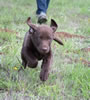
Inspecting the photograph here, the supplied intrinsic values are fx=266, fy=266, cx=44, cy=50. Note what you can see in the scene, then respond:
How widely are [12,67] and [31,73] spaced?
1.24ft

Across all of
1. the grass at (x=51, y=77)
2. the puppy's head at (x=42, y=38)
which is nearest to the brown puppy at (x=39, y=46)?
the puppy's head at (x=42, y=38)

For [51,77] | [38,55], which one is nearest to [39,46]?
[38,55]

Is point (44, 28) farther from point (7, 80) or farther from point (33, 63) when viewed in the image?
point (7, 80)

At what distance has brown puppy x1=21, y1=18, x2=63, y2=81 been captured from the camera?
350cm

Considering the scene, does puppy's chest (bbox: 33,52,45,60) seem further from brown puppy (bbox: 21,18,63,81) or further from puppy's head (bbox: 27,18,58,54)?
puppy's head (bbox: 27,18,58,54)

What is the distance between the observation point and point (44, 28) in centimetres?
358

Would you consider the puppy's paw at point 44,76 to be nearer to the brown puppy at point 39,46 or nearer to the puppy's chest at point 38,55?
the brown puppy at point 39,46

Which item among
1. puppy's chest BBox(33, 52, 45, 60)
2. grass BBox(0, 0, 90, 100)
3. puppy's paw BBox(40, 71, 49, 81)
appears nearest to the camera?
grass BBox(0, 0, 90, 100)

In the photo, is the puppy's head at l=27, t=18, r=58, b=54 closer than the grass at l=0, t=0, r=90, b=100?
No

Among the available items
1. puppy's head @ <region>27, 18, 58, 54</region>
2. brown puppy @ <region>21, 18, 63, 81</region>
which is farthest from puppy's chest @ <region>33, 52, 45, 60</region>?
puppy's head @ <region>27, 18, 58, 54</region>

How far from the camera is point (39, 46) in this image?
3520 mm

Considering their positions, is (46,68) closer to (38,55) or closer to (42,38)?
(38,55)

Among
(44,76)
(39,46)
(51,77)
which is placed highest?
(39,46)

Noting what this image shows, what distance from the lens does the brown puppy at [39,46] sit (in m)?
3.50
